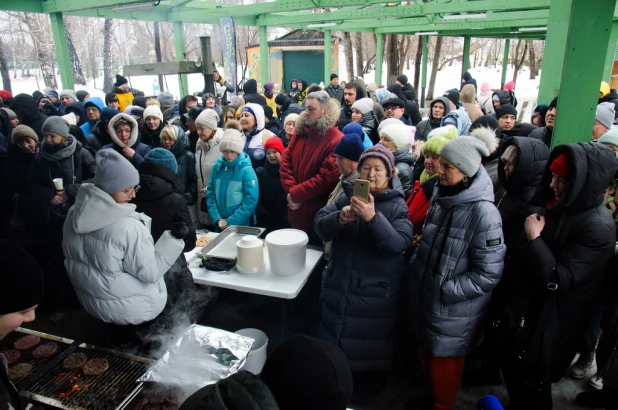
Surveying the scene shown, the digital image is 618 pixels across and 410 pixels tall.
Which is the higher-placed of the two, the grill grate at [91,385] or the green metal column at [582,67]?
the green metal column at [582,67]

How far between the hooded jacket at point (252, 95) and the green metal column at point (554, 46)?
5374 mm

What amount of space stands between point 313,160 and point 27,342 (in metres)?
2.67

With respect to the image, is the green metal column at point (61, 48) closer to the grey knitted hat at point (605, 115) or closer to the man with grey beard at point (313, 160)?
the man with grey beard at point (313, 160)

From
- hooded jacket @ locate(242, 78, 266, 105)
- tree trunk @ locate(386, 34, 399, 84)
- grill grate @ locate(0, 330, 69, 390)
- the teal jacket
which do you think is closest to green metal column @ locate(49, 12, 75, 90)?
hooded jacket @ locate(242, 78, 266, 105)

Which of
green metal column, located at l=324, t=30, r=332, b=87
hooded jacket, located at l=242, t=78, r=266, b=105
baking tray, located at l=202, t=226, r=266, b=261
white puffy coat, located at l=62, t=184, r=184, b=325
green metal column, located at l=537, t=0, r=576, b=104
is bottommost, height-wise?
baking tray, located at l=202, t=226, r=266, b=261

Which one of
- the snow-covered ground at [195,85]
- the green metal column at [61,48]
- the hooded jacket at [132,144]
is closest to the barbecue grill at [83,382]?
the hooded jacket at [132,144]

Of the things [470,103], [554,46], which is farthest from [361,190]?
[470,103]

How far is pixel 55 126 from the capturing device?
13.1 ft

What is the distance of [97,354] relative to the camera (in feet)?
7.68

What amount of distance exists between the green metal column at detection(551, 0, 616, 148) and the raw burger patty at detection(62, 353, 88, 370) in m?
3.82

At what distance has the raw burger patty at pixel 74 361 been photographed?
2242 mm

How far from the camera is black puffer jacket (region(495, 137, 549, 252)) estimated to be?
2760 mm

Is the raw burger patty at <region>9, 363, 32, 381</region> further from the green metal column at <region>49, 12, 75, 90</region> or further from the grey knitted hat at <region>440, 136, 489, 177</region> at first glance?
the green metal column at <region>49, 12, 75, 90</region>

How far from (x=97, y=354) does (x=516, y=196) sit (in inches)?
121
